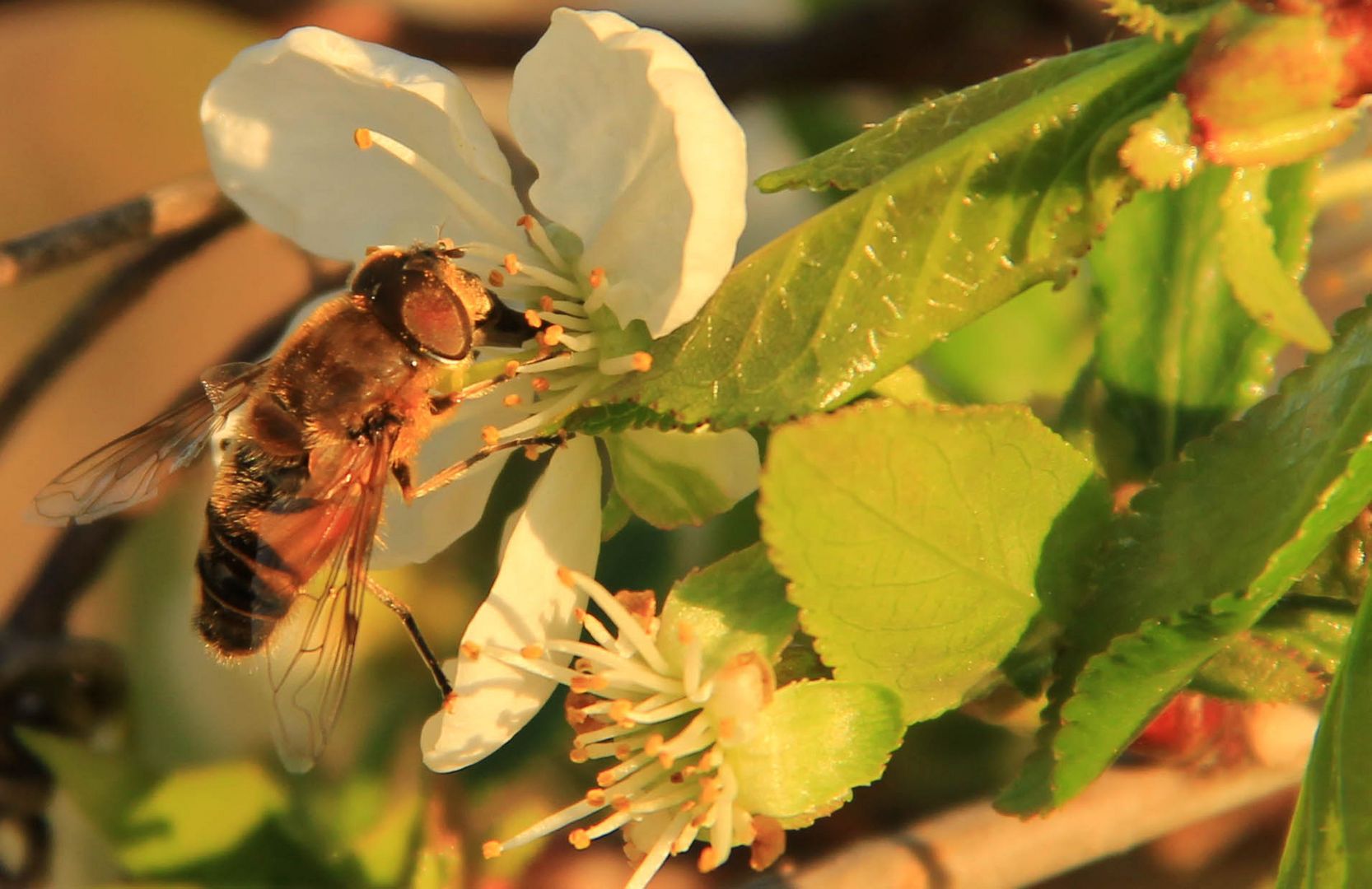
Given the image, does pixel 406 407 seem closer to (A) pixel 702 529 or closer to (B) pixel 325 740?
(B) pixel 325 740

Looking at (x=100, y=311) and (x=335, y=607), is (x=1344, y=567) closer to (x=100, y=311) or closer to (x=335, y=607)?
(x=335, y=607)

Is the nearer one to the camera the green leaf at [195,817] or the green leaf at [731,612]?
the green leaf at [731,612]

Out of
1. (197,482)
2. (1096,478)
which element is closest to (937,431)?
(1096,478)

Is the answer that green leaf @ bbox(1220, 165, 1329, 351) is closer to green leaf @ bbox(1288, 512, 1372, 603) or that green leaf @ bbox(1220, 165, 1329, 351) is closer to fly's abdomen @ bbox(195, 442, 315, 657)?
green leaf @ bbox(1288, 512, 1372, 603)

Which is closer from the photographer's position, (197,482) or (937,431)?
(937,431)

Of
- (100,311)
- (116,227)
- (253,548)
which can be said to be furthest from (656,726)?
(100,311)

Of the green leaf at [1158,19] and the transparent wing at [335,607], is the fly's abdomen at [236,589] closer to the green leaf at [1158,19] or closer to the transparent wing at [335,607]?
Result: the transparent wing at [335,607]

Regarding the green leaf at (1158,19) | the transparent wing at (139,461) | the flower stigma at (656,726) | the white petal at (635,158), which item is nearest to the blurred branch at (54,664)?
the transparent wing at (139,461)
